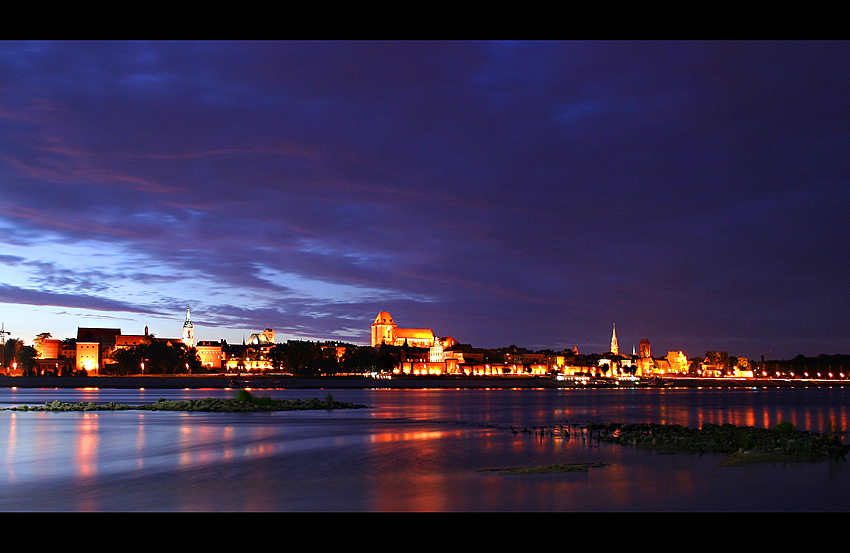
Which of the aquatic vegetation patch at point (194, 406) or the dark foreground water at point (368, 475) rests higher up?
the dark foreground water at point (368, 475)

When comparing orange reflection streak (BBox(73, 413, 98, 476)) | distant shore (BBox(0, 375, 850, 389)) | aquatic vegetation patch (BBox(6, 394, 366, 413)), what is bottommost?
distant shore (BBox(0, 375, 850, 389))

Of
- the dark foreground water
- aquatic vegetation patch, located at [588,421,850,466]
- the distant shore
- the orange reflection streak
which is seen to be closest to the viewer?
the dark foreground water

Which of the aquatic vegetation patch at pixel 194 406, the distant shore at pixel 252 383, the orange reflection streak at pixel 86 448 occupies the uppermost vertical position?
the orange reflection streak at pixel 86 448

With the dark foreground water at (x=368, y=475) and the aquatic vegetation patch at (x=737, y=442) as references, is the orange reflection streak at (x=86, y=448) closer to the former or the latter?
the dark foreground water at (x=368, y=475)

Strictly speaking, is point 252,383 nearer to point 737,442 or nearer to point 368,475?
point 737,442

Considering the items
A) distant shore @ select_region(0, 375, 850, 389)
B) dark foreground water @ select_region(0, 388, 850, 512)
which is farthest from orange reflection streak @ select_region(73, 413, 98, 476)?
distant shore @ select_region(0, 375, 850, 389)

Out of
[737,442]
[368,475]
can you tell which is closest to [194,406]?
[368,475]

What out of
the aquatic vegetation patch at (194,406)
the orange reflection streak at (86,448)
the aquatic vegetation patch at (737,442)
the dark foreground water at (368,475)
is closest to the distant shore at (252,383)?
the aquatic vegetation patch at (194,406)

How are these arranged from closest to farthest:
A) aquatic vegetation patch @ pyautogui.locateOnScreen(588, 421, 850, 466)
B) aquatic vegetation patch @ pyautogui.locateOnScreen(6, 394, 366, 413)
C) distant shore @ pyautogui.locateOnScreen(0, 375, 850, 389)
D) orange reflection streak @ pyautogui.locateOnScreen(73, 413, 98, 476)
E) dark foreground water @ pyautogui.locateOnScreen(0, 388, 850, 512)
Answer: dark foreground water @ pyautogui.locateOnScreen(0, 388, 850, 512), orange reflection streak @ pyautogui.locateOnScreen(73, 413, 98, 476), aquatic vegetation patch @ pyautogui.locateOnScreen(588, 421, 850, 466), aquatic vegetation patch @ pyautogui.locateOnScreen(6, 394, 366, 413), distant shore @ pyautogui.locateOnScreen(0, 375, 850, 389)

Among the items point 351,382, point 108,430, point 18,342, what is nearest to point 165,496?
point 108,430

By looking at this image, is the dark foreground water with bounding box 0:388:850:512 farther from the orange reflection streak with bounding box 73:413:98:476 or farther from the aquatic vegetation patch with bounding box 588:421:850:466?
the aquatic vegetation patch with bounding box 588:421:850:466

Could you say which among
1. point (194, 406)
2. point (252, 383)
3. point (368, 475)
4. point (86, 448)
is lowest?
point (252, 383)
